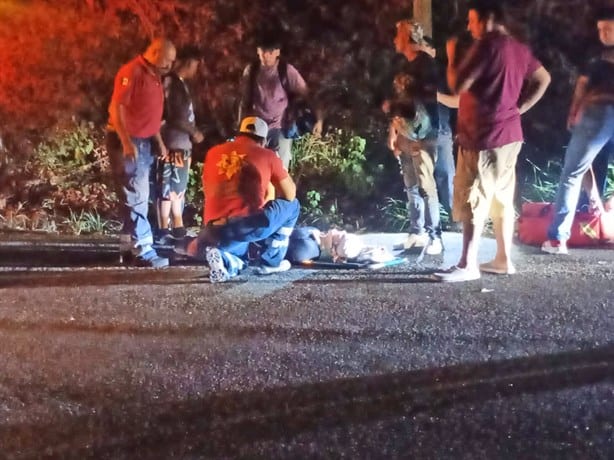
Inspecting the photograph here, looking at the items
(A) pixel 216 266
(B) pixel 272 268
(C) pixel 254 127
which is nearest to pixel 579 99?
(C) pixel 254 127

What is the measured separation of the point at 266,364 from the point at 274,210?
2.13 meters

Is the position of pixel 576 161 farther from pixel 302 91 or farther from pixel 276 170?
pixel 276 170

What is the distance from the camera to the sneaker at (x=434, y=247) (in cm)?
776

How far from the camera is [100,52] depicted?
10211 mm

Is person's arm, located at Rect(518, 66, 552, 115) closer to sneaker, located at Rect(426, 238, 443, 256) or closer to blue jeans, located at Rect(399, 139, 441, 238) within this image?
blue jeans, located at Rect(399, 139, 441, 238)

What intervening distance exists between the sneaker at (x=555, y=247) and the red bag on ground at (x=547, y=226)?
0.26 metres

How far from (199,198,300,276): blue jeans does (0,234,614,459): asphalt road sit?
0.82ft

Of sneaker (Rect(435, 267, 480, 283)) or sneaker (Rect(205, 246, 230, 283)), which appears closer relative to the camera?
sneaker (Rect(435, 267, 480, 283))

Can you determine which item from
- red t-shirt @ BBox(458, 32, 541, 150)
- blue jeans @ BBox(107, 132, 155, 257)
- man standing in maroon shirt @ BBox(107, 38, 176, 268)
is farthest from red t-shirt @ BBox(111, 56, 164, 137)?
red t-shirt @ BBox(458, 32, 541, 150)

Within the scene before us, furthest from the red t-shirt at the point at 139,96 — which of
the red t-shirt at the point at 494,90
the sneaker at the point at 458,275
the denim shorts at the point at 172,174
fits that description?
the sneaker at the point at 458,275

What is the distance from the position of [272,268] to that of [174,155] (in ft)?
5.25

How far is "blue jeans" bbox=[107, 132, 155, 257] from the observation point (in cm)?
734

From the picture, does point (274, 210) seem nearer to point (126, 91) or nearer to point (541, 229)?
point (126, 91)

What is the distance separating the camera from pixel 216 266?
6777 mm
